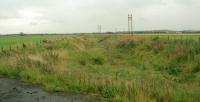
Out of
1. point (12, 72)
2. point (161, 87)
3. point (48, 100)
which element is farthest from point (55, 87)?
point (12, 72)

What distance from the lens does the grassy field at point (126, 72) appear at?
10438mm

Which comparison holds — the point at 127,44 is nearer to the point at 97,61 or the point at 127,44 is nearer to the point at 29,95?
the point at 97,61

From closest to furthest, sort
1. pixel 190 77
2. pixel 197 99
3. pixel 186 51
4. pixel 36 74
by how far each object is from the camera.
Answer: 1. pixel 197 99
2. pixel 36 74
3. pixel 190 77
4. pixel 186 51

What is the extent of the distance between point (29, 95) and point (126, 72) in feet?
34.4

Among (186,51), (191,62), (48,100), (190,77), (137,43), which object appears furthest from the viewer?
(137,43)

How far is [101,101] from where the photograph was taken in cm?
1015

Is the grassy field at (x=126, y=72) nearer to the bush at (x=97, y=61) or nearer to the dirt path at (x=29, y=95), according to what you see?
the bush at (x=97, y=61)

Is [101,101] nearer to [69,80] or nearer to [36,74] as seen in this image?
[69,80]

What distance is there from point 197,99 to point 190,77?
960 cm

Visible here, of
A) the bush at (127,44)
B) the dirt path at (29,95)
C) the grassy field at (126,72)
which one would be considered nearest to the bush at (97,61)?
the grassy field at (126,72)

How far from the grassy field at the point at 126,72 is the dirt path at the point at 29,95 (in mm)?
622

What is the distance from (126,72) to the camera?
21.1 m

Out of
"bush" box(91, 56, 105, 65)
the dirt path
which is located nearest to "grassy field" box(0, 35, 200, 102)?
"bush" box(91, 56, 105, 65)

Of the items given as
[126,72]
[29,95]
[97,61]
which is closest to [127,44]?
[97,61]
